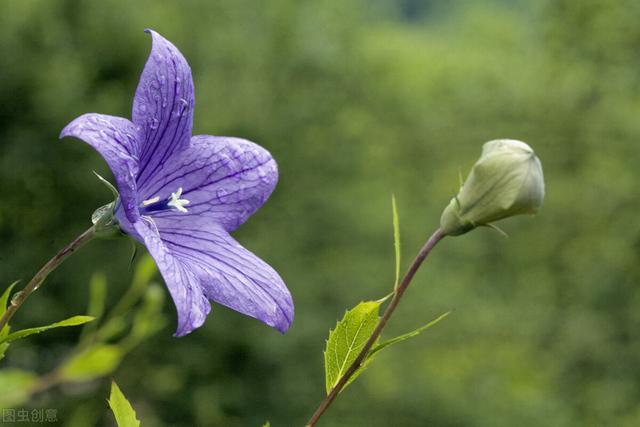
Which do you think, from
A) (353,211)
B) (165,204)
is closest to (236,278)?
(165,204)

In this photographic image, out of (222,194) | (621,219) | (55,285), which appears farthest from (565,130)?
(222,194)

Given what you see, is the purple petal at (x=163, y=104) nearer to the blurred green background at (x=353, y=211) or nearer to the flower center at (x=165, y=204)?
the flower center at (x=165, y=204)

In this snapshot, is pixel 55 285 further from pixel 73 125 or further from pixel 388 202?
pixel 73 125

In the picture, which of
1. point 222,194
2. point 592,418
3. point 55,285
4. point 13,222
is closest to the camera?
point 222,194

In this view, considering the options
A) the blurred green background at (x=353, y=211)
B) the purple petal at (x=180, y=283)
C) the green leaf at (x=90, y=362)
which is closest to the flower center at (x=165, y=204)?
the purple petal at (x=180, y=283)

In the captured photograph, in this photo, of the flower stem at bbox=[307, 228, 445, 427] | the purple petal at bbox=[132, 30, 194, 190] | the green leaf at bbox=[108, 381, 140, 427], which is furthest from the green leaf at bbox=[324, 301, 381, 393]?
the purple petal at bbox=[132, 30, 194, 190]

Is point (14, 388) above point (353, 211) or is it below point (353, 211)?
above

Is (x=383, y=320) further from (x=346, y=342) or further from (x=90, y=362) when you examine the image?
(x=90, y=362)
